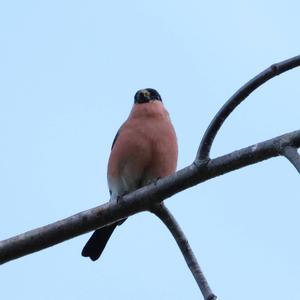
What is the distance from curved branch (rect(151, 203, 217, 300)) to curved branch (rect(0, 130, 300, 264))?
0.19ft

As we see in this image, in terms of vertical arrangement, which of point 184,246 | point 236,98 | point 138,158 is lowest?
point 184,246

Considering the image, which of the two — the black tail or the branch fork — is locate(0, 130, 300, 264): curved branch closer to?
the branch fork

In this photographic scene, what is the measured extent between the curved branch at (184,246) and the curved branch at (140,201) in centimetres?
6

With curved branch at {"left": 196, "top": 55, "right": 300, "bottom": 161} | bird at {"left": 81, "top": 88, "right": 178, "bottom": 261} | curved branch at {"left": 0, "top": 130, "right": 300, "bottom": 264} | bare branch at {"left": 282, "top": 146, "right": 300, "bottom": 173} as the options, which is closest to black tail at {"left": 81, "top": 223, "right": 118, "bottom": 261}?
bird at {"left": 81, "top": 88, "right": 178, "bottom": 261}

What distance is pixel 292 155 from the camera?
2.52 m

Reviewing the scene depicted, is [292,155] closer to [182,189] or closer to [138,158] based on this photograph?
[182,189]

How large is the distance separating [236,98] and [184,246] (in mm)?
679

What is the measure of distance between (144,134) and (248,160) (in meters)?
2.53

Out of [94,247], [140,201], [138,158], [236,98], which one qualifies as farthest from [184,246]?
[138,158]

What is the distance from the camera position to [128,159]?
5.10 metres

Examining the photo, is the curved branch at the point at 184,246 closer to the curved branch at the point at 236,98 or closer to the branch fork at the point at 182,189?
the branch fork at the point at 182,189

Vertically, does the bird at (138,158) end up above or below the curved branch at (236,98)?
above

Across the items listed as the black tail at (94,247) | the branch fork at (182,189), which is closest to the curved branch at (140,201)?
the branch fork at (182,189)

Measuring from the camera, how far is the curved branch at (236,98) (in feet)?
8.56
